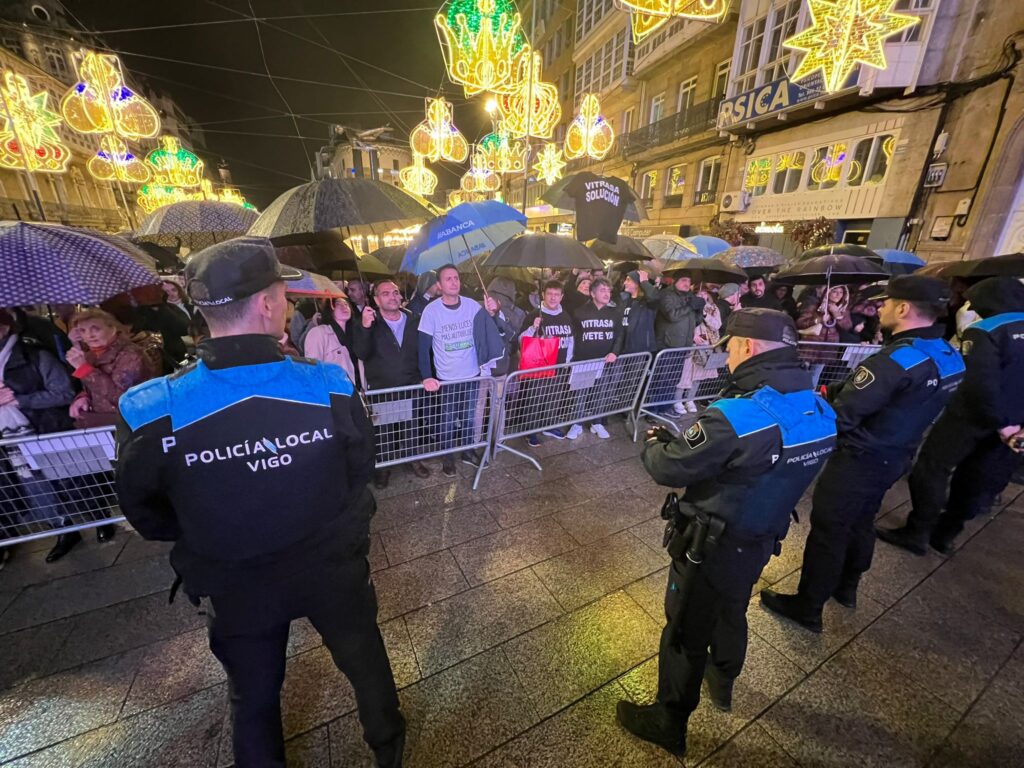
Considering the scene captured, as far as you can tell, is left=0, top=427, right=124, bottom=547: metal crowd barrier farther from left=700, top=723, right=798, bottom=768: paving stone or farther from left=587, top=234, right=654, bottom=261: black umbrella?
left=587, top=234, right=654, bottom=261: black umbrella

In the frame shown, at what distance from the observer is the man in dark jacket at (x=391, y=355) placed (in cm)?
395

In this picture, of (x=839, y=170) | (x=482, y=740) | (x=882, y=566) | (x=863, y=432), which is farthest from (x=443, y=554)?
(x=839, y=170)

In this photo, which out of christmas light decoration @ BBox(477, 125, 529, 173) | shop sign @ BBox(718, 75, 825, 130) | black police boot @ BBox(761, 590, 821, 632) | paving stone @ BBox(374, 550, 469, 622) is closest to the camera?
black police boot @ BBox(761, 590, 821, 632)

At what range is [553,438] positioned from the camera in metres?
5.29

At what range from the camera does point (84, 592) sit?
9.61 ft

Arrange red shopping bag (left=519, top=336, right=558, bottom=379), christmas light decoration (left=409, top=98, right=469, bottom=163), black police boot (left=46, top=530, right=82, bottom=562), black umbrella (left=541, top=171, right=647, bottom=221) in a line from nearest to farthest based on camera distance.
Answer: black police boot (left=46, top=530, right=82, bottom=562)
black umbrella (left=541, top=171, right=647, bottom=221)
red shopping bag (left=519, top=336, right=558, bottom=379)
christmas light decoration (left=409, top=98, right=469, bottom=163)

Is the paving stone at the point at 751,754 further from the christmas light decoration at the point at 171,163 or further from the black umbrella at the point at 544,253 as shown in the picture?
the christmas light decoration at the point at 171,163

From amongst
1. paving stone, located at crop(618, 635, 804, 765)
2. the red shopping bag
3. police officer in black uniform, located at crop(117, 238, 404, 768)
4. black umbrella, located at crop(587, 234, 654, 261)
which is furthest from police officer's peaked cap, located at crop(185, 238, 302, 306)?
black umbrella, located at crop(587, 234, 654, 261)

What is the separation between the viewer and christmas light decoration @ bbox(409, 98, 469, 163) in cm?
1003

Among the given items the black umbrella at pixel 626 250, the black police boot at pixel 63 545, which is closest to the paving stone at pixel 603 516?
the black umbrella at pixel 626 250

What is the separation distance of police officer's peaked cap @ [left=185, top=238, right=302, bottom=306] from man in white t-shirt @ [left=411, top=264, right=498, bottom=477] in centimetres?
264

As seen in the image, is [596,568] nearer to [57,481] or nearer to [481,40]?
[57,481]

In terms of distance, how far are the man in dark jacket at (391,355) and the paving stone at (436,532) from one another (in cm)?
74

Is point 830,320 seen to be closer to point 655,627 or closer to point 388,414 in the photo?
point 655,627
